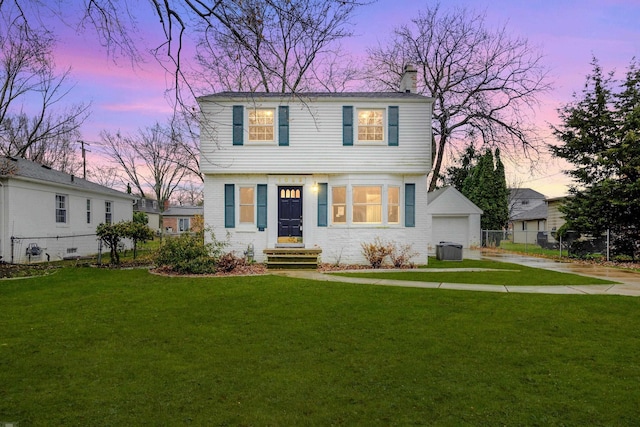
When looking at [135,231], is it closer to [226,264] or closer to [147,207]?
[226,264]

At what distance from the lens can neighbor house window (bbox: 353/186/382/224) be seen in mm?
14852

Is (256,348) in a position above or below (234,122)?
below

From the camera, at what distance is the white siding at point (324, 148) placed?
14.5 m

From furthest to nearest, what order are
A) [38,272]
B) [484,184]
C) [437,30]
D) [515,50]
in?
[484,184] → [437,30] → [515,50] → [38,272]

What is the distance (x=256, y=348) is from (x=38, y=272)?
10.9 m

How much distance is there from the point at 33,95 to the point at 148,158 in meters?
10.5

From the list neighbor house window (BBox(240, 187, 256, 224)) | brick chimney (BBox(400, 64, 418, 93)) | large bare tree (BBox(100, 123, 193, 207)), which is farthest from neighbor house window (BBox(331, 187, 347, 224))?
large bare tree (BBox(100, 123, 193, 207))

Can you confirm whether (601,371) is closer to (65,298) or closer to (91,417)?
(91,417)

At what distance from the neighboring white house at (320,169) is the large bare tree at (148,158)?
15233 millimetres

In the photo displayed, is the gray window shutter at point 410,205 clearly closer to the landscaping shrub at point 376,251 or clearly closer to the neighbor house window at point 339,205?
the landscaping shrub at point 376,251

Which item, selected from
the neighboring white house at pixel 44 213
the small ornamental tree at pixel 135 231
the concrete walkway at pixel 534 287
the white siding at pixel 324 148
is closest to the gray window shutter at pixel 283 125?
the white siding at pixel 324 148

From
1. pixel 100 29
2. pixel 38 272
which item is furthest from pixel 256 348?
pixel 38 272

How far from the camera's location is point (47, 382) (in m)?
4.02

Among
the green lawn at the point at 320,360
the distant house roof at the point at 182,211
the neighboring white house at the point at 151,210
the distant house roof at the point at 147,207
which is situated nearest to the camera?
the green lawn at the point at 320,360
